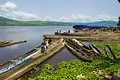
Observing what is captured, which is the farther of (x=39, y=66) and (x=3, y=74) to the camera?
(x=39, y=66)

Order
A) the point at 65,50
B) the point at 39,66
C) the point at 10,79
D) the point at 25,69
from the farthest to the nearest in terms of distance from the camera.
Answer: the point at 65,50 < the point at 39,66 < the point at 25,69 < the point at 10,79

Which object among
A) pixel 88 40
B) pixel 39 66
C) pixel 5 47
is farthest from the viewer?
pixel 88 40

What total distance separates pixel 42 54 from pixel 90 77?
12593 mm

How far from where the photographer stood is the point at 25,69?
2117 cm

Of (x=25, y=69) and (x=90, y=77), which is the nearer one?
(x=90, y=77)

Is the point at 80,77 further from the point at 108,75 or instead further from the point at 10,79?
the point at 10,79

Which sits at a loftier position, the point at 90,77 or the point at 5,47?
the point at 90,77

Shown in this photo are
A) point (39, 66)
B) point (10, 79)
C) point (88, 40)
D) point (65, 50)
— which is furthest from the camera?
point (88, 40)

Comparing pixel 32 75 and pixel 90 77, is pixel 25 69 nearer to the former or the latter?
pixel 32 75

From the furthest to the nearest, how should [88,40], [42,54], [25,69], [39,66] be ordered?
[88,40] < [42,54] < [39,66] < [25,69]

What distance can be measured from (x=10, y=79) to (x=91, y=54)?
15.0 metres

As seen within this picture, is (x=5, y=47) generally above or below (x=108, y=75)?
below

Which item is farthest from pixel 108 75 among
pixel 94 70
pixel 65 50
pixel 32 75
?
pixel 65 50

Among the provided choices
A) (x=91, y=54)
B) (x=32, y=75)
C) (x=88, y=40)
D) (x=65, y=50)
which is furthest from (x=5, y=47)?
(x=32, y=75)
